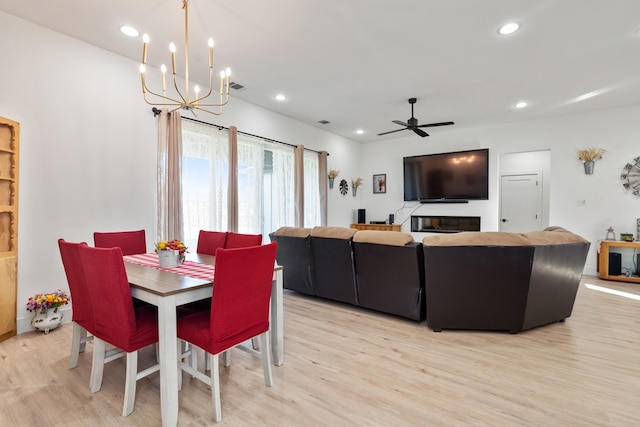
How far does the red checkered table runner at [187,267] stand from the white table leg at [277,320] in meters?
0.47

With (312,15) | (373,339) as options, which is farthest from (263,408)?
(312,15)

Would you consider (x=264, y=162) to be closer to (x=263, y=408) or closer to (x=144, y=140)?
(x=144, y=140)

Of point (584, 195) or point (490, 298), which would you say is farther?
point (584, 195)

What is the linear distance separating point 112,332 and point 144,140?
268 cm

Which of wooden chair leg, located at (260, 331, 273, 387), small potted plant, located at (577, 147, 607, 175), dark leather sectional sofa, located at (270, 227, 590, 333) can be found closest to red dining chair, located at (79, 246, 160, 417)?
wooden chair leg, located at (260, 331, 273, 387)

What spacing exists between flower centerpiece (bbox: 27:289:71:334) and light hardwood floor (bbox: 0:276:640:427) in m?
0.10

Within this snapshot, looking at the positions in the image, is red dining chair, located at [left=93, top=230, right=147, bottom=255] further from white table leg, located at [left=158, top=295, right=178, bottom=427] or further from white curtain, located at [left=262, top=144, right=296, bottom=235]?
white curtain, located at [left=262, top=144, right=296, bottom=235]

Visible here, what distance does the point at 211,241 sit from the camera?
9.76ft

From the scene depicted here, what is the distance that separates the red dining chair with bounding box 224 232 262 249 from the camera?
101 inches

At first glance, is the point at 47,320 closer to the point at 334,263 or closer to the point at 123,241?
the point at 123,241

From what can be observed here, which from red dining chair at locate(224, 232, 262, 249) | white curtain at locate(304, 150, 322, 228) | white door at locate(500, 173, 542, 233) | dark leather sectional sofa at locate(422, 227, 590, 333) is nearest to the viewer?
red dining chair at locate(224, 232, 262, 249)

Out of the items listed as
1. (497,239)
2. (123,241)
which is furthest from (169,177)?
(497,239)

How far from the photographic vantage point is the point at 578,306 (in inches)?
145

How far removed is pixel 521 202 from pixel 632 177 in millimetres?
1901
